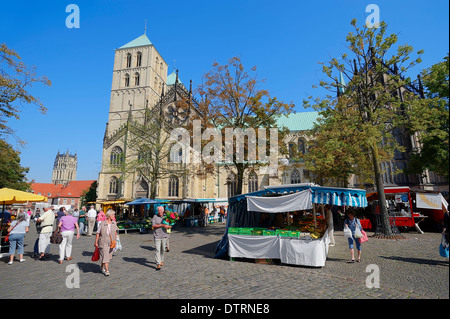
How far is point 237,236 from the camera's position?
8.09m

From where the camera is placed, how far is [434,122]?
3.56 m

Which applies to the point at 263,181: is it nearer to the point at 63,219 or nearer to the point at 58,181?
the point at 63,219

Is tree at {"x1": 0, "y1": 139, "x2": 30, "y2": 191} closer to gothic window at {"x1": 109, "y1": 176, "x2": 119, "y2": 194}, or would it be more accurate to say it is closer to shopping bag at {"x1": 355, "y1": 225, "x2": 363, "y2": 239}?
gothic window at {"x1": 109, "y1": 176, "x2": 119, "y2": 194}

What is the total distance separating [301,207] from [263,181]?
107 ft

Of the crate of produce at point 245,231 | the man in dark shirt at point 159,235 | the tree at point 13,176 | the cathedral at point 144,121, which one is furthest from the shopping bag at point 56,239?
the tree at point 13,176

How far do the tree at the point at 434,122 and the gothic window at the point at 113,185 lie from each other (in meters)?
38.4

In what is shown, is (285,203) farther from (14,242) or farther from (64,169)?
(64,169)

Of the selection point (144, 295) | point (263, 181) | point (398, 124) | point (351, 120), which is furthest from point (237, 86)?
point (263, 181)

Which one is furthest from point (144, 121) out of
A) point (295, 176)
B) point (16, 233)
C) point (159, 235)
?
point (159, 235)

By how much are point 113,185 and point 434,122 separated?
1645 inches

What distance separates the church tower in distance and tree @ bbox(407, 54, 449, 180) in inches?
5163

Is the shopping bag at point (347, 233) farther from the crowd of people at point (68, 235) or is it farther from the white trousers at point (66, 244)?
the white trousers at point (66, 244)
